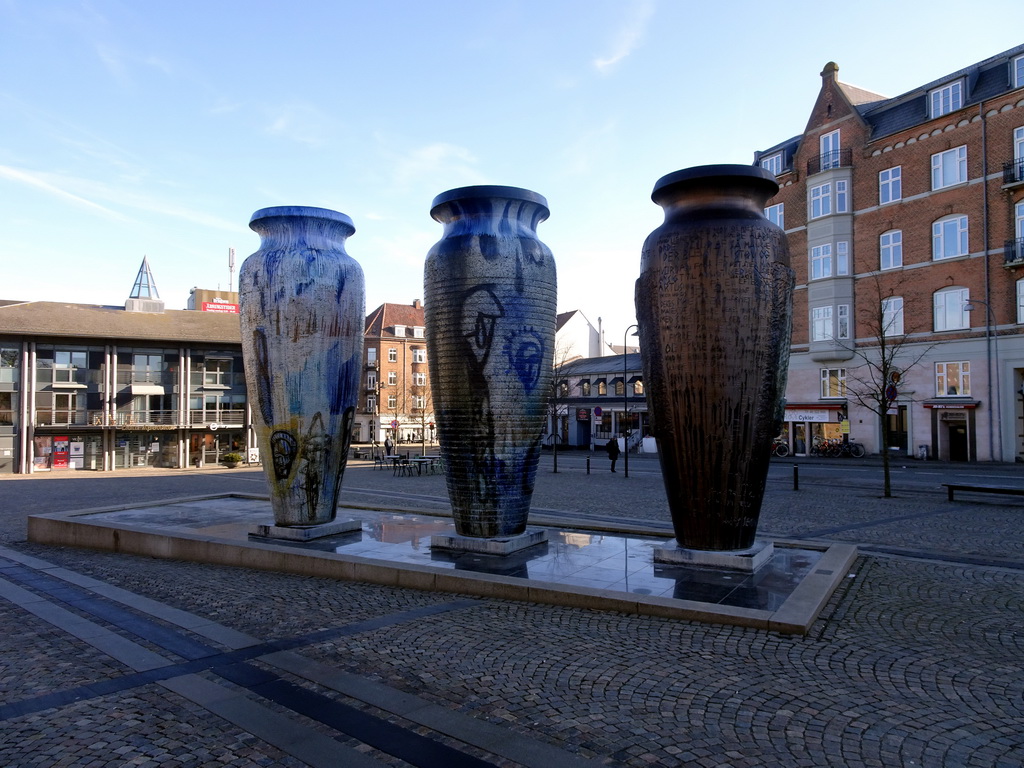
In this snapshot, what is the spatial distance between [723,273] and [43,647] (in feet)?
23.6

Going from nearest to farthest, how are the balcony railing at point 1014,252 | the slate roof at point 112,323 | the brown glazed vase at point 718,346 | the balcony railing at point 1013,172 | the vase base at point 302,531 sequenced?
the brown glazed vase at point 718,346, the vase base at point 302,531, the balcony railing at point 1013,172, the balcony railing at point 1014,252, the slate roof at point 112,323

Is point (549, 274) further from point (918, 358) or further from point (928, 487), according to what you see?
point (918, 358)

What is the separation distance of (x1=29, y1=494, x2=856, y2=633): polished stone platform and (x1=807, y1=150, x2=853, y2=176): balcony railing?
28.8m

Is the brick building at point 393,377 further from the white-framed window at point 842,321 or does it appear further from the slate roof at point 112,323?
the white-framed window at point 842,321

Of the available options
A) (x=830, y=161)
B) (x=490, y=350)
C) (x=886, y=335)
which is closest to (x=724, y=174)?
(x=490, y=350)

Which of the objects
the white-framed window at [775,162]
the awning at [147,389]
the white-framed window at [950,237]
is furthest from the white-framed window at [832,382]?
the awning at [147,389]

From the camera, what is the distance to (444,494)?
1945cm

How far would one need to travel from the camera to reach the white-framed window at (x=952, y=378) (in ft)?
94.5

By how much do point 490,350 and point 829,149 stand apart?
30.8 meters

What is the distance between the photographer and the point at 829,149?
33.7 m

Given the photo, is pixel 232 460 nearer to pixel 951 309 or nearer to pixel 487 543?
pixel 487 543

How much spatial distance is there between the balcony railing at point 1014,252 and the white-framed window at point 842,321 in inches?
258

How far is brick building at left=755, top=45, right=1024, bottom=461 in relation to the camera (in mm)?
27609

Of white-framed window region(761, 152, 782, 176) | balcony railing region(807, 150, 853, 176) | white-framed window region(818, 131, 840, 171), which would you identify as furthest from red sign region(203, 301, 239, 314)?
white-framed window region(818, 131, 840, 171)
